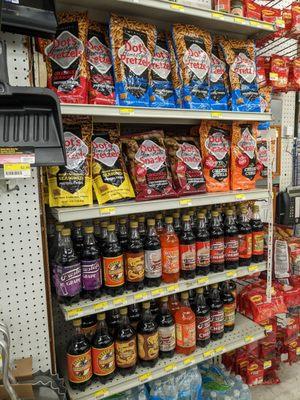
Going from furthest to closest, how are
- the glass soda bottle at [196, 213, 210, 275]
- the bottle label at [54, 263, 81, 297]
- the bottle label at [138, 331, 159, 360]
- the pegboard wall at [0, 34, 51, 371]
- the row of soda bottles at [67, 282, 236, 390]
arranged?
1. the glass soda bottle at [196, 213, 210, 275]
2. the bottle label at [138, 331, 159, 360]
3. the row of soda bottles at [67, 282, 236, 390]
4. the bottle label at [54, 263, 81, 297]
5. the pegboard wall at [0, 34, 51, 371]

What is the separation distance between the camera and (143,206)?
142cm

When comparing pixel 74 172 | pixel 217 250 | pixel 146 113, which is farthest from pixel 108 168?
pixel 217 250

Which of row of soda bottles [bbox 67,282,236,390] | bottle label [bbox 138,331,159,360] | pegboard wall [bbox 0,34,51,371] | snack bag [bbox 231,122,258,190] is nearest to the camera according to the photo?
pegboard wall [bbox 0,34,51,371]

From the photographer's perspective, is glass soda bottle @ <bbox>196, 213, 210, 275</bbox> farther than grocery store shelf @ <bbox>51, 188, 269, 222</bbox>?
Yes

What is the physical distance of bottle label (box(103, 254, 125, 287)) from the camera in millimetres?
1394

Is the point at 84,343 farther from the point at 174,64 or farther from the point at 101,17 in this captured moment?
the point at 101,17

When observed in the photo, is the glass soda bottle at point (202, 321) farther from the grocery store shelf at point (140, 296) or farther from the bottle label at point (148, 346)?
the bottle label at point (148, 346)

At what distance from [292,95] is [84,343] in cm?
246

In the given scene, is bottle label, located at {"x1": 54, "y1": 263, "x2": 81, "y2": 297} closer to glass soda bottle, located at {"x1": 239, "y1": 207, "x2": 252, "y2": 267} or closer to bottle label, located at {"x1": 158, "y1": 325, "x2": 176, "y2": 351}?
bottle label, located at {"x1": 158, "y1": 325, "x2": 176, "y2": 351}

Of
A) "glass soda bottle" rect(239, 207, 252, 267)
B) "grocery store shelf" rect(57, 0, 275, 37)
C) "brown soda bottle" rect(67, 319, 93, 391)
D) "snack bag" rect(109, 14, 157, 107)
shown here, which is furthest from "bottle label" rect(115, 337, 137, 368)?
"grocery store shelf" rect(57, 0, 275, 37)

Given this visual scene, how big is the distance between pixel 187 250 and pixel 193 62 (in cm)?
99

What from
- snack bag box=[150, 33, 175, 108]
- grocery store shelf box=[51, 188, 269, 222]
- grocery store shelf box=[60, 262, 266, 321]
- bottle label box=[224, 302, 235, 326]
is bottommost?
bottle label box=[224, 302, 235, 326]

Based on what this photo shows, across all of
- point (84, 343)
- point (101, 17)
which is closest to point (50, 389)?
point (84, 343)

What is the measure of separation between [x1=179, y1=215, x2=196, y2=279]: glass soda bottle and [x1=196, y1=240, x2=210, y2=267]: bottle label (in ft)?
0.13
